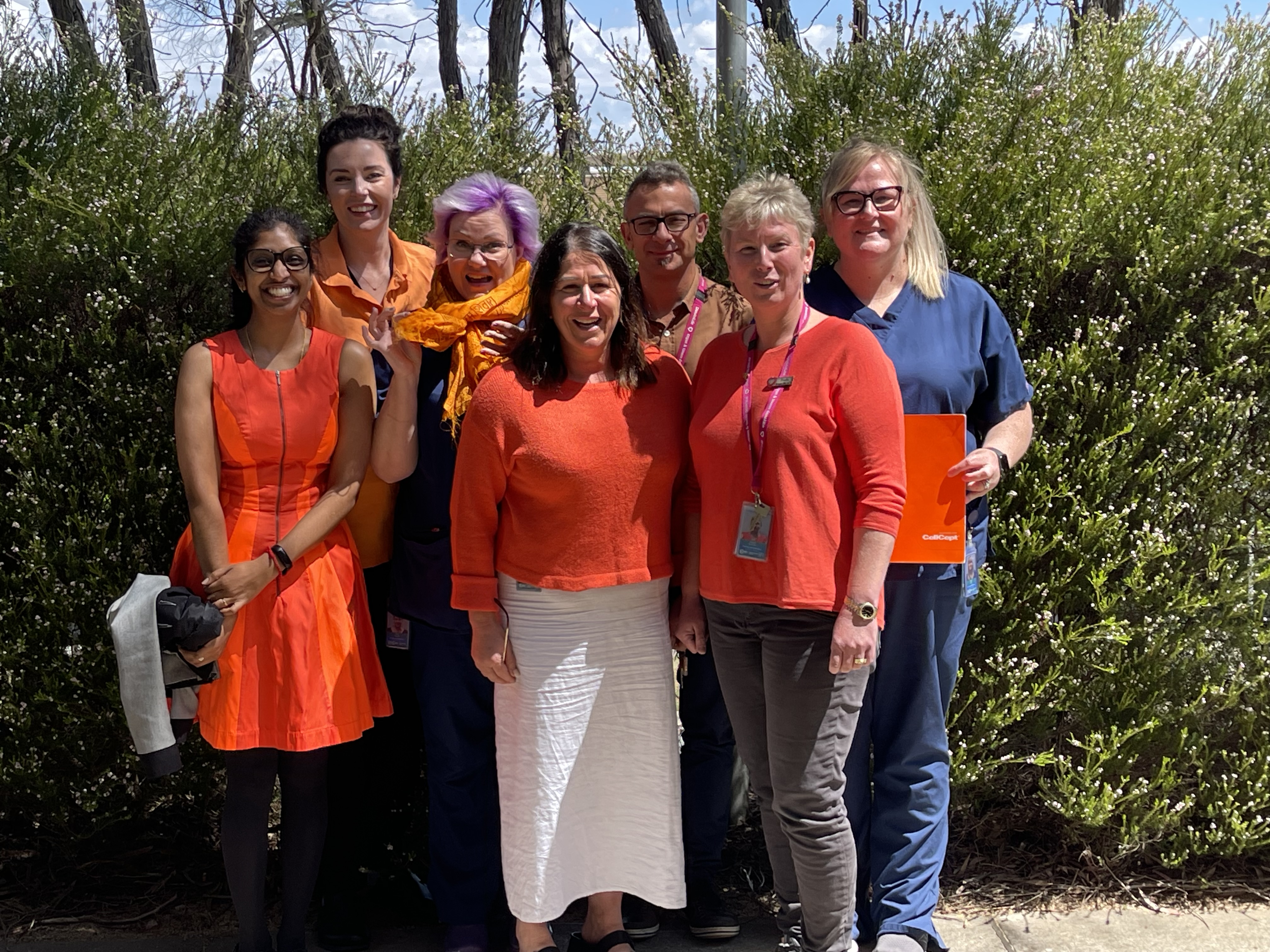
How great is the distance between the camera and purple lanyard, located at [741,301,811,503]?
262cm

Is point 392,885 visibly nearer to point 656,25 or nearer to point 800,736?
point 800,736

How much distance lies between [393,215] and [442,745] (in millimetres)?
1978

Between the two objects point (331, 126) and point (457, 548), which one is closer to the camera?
point (457, 548)

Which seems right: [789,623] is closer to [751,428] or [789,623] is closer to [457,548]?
[751,428]

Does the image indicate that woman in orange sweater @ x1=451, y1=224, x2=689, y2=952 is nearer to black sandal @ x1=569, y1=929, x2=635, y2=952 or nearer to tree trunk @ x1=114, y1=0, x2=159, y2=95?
black sandal @ x1=569, y1=929, x2=635, y2=952

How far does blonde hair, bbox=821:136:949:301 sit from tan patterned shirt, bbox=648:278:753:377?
14.4 inches

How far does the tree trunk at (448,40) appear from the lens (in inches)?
456

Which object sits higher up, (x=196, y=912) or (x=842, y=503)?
(x=842, y=503)

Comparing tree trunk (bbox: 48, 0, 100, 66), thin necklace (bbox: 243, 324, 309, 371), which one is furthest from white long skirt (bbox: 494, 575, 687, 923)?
tree trunk (bbox: 48, 0, 100, 66)

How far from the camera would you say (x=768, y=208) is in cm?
267

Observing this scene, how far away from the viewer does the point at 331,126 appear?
3.45 meters

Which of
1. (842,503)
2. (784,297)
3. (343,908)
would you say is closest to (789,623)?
(842,503)

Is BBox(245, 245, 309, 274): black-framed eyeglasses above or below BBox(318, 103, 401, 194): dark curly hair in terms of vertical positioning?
below

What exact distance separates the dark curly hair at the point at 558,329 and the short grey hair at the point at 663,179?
406mm
